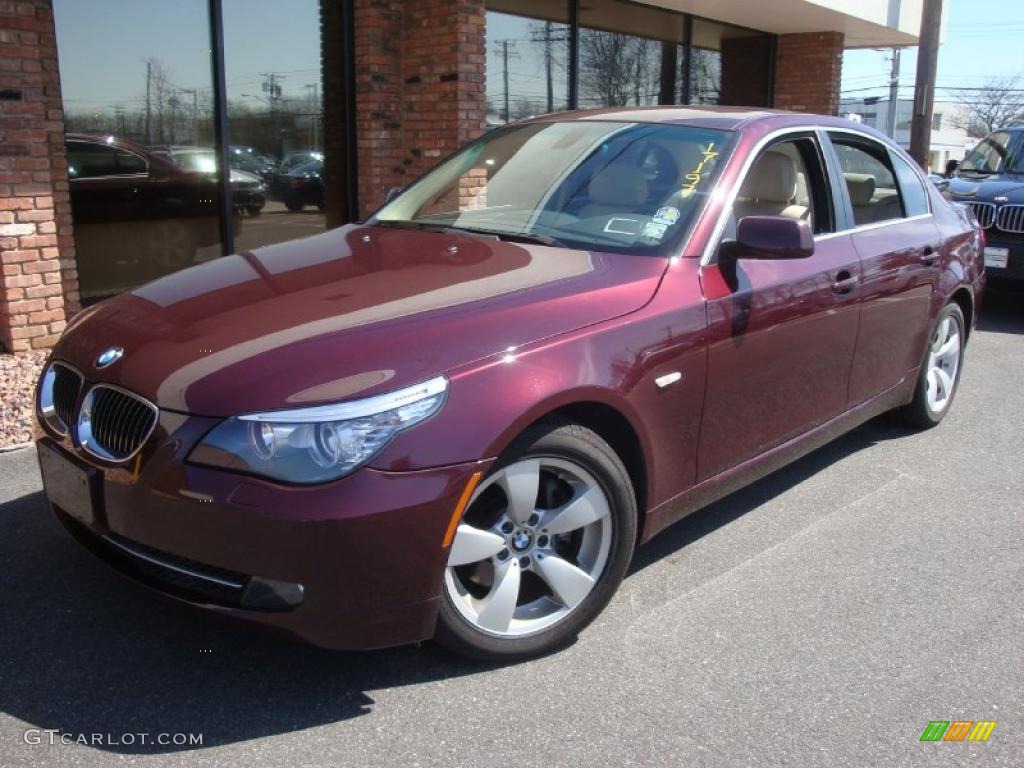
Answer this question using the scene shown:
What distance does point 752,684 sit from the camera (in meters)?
2.88

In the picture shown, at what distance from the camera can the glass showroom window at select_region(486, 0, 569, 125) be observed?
10.2 meters

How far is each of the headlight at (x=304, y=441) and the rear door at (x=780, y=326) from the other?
1.37 metres

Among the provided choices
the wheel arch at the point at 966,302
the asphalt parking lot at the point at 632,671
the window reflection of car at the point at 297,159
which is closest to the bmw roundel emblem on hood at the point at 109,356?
the asphalt parking lot at the point at 632,671

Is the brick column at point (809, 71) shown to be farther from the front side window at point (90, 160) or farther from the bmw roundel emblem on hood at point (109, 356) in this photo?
the bmw roundel emblem on hood at point (109, 356)

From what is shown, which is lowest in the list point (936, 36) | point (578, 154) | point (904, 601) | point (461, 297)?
point (904, 601)

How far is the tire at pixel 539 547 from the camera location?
2.76m

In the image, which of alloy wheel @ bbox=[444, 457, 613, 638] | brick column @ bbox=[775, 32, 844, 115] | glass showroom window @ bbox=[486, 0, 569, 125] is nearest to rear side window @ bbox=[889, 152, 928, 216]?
alloy wheel @ bbox=[444, 457, 613, 638]

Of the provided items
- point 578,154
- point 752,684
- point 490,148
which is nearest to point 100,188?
point 490,148

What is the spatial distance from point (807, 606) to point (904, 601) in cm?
37

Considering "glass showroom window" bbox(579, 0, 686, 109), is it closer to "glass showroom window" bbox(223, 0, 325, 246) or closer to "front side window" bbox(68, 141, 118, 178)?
"glass showroom window" bbox(223, 0, 325, 246)

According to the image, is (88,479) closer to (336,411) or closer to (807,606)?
(336,411)

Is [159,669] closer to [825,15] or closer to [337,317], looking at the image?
[337,317]

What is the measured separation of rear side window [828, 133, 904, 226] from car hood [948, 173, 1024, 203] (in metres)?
4.85

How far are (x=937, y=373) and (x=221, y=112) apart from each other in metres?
5.85
